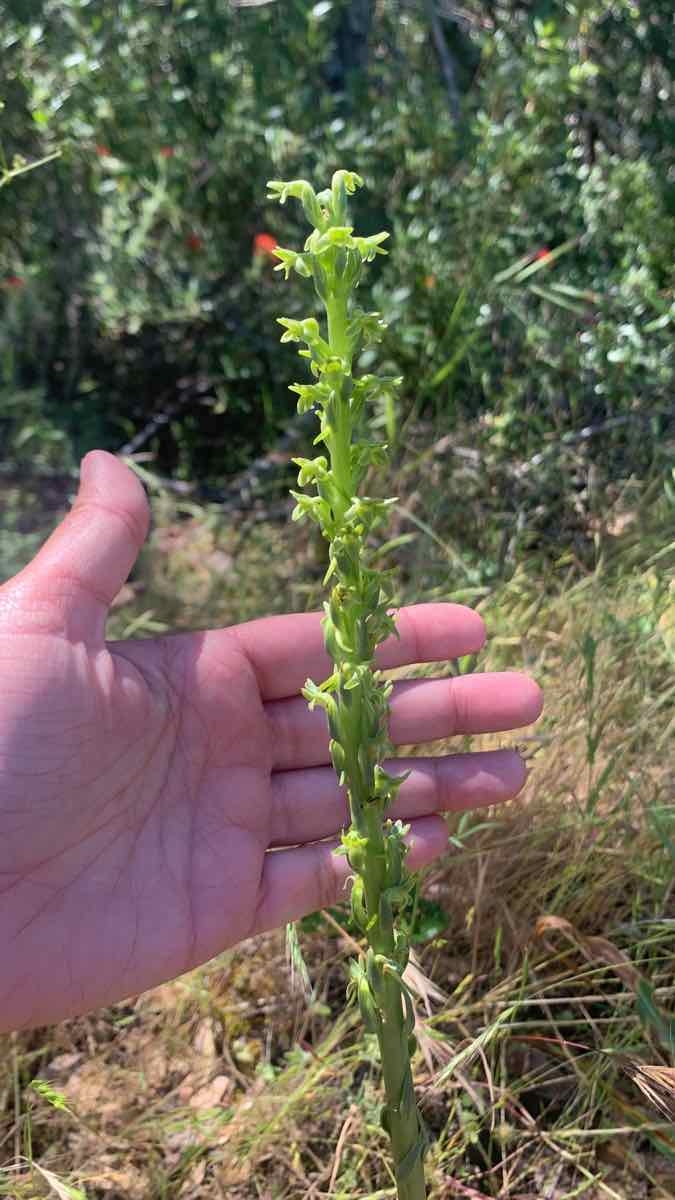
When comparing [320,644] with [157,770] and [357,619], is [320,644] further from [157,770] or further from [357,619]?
[357,619]

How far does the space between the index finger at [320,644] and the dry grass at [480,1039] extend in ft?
0.78

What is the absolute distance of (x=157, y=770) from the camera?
4.75ft

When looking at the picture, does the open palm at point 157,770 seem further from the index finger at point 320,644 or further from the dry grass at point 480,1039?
the dry grass at point 480,1039

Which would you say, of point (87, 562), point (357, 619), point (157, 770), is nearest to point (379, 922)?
point (357, 619)

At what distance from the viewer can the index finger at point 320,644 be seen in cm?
153

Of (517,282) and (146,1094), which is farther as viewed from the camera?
(517,282)

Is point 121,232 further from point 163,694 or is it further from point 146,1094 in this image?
point 146,1094

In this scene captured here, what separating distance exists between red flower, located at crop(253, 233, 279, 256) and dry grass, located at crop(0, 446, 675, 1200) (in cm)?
128

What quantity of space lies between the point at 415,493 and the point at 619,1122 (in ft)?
4.11

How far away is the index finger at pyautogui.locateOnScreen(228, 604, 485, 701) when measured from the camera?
1.53m

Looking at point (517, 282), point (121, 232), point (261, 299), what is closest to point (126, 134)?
point (121, 232)

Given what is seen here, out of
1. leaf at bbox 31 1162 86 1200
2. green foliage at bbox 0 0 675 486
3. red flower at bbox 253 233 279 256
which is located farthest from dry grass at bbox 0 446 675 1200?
red flower at bbox 253 233 279 256

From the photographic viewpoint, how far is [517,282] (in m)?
2.34

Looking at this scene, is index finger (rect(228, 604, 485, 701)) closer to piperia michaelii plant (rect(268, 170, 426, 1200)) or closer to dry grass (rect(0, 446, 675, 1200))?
dry grass (rect(0, 446, 675, 1200))
